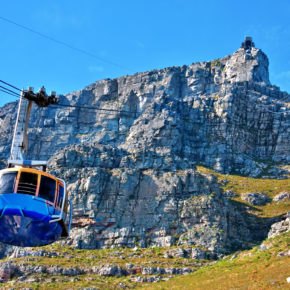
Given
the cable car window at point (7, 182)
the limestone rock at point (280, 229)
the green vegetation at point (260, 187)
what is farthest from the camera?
the green vegetation at point (260, 187)

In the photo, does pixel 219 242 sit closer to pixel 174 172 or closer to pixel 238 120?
pixel 174 172

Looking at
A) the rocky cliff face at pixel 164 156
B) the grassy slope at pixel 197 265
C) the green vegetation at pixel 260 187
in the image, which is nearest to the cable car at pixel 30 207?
the grassy slope at pixel 197 265

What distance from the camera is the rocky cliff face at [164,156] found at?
367ft

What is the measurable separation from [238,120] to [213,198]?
6242cm

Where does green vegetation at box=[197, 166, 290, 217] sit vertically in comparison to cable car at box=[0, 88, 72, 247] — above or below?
above

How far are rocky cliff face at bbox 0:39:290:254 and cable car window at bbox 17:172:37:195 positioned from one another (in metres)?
36.0

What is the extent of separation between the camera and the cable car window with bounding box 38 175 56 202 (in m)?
35.8

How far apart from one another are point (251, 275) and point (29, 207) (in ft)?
111

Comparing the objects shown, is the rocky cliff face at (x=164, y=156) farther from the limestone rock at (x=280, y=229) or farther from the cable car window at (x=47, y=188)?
the cable car window at (x=47, y=188)

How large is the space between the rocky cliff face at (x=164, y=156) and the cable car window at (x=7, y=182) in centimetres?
3608

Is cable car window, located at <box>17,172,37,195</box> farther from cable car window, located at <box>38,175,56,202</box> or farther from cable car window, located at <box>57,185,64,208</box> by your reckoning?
cable car window, located at <box>57,185,64,208</box>

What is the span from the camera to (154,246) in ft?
348

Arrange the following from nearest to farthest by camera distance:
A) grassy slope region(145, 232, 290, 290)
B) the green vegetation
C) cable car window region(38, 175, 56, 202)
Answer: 1. cable car window region(38, 175, 56, 202)
2. grassy slope region(145, 232, 290, 290)
3. the green vegetation

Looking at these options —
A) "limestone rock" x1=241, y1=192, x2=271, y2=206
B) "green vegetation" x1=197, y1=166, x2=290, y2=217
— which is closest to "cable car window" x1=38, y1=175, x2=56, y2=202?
"green vegetation" x1=197, y1=166, x2=290, y2=217
